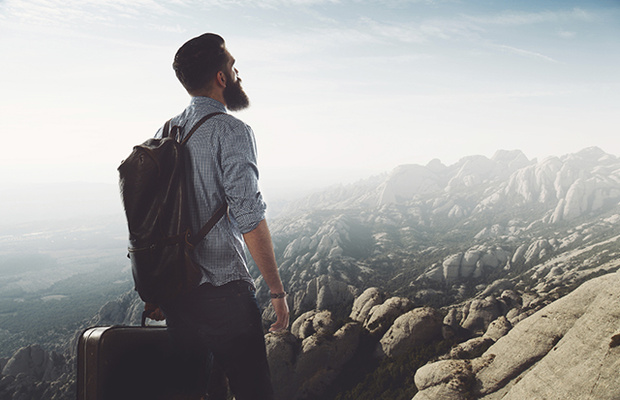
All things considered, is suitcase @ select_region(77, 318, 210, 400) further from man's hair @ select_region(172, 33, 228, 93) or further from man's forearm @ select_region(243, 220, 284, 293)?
man's hair @ select_region(172, 33, 228, 93)

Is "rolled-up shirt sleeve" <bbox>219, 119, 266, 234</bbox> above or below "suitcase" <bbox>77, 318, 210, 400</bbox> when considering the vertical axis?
above

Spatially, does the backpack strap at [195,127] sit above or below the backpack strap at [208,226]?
above

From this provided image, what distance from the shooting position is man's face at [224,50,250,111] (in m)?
3.57

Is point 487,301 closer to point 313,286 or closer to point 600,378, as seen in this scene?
point 600,378

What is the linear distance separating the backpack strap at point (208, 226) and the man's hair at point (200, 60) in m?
1.46

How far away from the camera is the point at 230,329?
118 inches

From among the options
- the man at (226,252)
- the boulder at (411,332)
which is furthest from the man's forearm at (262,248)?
the boulder at (411,332)

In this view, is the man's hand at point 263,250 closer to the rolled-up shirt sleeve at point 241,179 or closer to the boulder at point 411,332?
the rolled-up shirt sleeve at point 241,179

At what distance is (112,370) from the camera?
312 cm

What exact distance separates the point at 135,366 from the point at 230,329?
131cm

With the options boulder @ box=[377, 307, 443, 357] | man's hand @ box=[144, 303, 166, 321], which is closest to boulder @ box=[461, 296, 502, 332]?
boulder @ box=[377, 307, 443, 357]

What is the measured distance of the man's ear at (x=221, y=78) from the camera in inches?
136

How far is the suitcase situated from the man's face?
2.87 m

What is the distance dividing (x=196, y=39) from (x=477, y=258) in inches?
8116
